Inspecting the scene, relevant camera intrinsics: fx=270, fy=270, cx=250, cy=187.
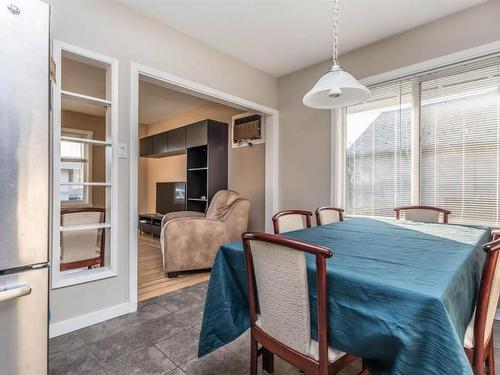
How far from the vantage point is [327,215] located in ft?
8.69

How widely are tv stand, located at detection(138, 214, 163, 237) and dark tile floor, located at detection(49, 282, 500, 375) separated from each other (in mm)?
3105

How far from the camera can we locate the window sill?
1984 mm

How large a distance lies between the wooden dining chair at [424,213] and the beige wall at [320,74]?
0.90 m

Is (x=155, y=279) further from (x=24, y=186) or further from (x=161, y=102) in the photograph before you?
(x=161, y=102)

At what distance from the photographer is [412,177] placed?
2.84 m

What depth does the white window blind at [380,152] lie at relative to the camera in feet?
9.57

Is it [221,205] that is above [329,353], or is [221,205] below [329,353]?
above

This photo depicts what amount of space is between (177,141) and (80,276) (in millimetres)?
3587

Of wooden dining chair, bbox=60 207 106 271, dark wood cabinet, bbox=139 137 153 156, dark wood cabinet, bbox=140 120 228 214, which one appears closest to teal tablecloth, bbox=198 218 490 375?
wooden dining chair, bbox=60 207 106 271

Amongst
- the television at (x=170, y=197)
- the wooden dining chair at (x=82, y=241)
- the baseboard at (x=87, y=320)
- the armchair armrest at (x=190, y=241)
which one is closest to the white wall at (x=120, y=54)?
the baseboard at (x=87, y=320)

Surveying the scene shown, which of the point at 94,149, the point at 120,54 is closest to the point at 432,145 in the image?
the point at 120,54

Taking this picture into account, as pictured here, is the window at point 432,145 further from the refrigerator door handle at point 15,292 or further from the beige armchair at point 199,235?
the refrigerator door handle at point 15,292

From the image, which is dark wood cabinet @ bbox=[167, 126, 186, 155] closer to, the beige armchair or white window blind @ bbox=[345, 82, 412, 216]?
the beige armchair

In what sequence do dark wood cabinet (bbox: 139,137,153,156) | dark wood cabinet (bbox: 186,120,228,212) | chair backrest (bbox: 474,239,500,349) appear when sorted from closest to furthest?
1. chair backrest (bbox: 474,239,500,349)
2. dark wood cabinet (bbox: 186,120,228,212)
3. dark wood cabinet (bbox: 139,137,153,156)
